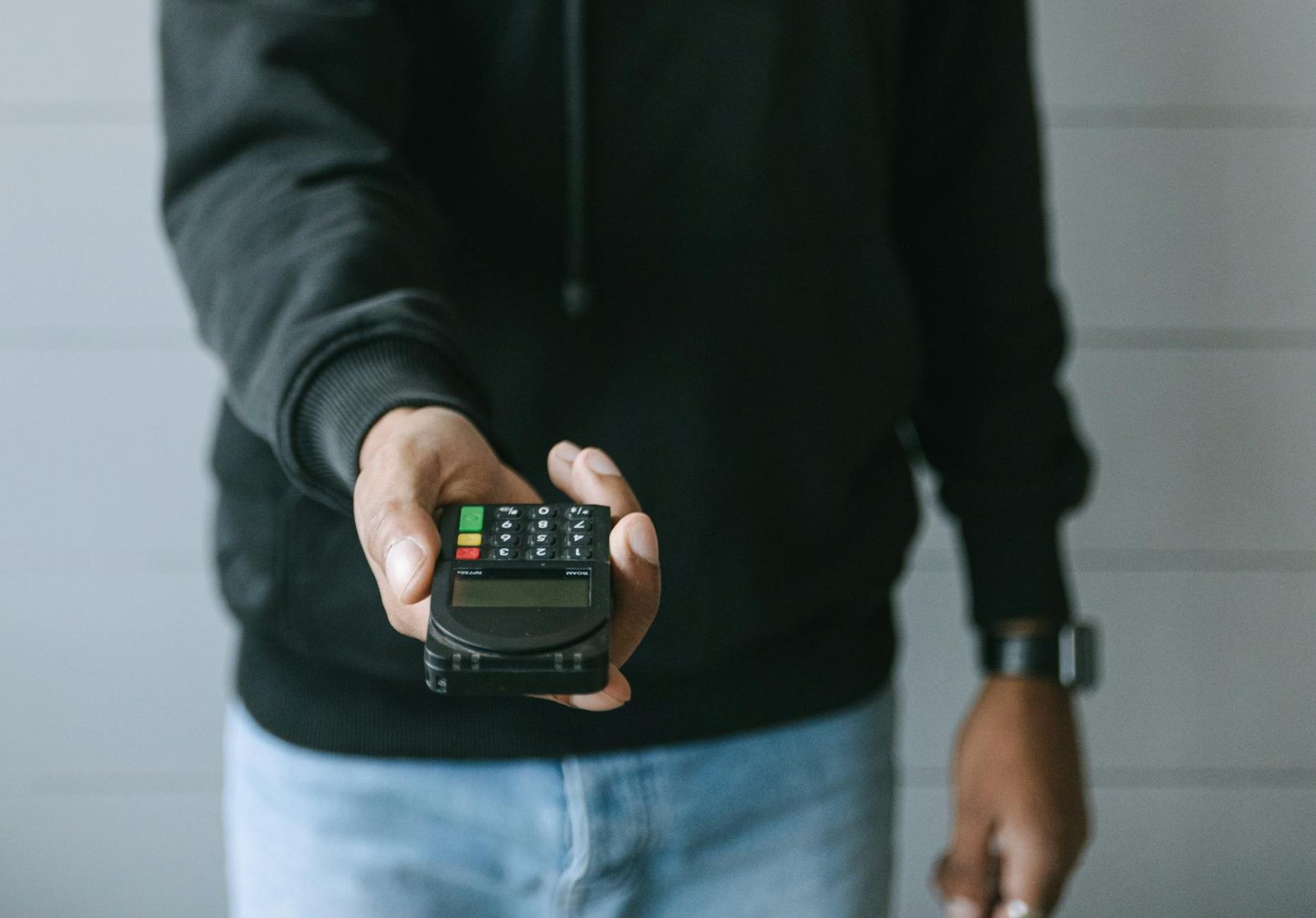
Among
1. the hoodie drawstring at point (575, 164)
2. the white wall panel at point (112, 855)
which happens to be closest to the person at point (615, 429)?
the hoodie drawstring at point (575, 164)

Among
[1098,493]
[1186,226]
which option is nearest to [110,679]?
[1098,493]

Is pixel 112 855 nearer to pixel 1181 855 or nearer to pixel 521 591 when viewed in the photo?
pixel 521 591

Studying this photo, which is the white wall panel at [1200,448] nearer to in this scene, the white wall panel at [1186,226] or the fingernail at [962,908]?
the white wall panel at [1186,226]

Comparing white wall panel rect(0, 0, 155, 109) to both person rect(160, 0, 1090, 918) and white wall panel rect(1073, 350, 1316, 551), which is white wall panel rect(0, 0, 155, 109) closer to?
person rect(160, 0, 1090, 918)

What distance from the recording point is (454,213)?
0.51 meters

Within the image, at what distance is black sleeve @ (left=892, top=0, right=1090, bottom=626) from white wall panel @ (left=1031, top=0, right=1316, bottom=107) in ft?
0.89

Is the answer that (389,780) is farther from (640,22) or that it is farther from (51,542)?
(51,542)

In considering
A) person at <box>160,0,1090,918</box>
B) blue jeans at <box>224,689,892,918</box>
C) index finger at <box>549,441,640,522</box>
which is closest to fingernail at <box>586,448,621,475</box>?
index finger at <box>549,441,640,522</box>

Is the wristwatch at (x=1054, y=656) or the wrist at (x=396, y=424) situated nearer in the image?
the wrist at (x=396, y=424)

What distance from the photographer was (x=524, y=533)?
0.34 metres

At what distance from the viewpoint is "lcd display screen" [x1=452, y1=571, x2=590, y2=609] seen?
1.07 feet

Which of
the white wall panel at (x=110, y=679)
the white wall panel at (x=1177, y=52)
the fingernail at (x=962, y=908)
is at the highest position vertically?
the white wall panel at (x=1177, y=52)

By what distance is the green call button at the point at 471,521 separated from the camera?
13.0 inches

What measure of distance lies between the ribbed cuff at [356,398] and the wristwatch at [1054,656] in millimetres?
404
